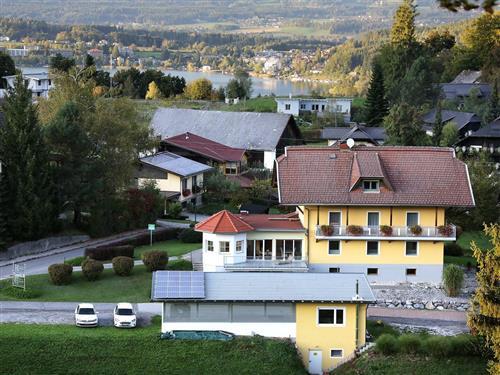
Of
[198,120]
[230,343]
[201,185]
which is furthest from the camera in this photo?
[198,120]

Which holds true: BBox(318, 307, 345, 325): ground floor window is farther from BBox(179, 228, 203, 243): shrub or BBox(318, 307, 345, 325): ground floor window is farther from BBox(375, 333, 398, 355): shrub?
BBox(179, 228, 203, 243): shrub

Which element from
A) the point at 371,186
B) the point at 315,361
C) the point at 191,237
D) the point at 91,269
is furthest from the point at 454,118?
the point at 315,361

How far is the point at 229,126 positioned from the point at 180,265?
127 ft

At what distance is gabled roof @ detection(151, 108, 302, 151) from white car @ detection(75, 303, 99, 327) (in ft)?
135

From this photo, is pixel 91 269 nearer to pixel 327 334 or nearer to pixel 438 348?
pixel 327 334

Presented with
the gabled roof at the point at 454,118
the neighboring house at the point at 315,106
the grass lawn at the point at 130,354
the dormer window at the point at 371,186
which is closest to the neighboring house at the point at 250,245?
the dormer window at the point at 371,186

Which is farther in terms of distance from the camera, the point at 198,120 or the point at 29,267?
the point at 198,120

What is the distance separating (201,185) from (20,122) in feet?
53.3

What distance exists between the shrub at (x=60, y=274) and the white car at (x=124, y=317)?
16.9 ft

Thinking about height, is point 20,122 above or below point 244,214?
above

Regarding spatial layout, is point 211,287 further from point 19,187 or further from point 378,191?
point 19,187

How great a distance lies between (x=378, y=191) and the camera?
130 ft

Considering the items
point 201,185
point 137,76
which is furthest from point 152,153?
point 137,76

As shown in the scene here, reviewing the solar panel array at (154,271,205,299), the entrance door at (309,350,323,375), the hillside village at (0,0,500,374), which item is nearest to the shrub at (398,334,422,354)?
the hillside village at (0,0,500,374)
